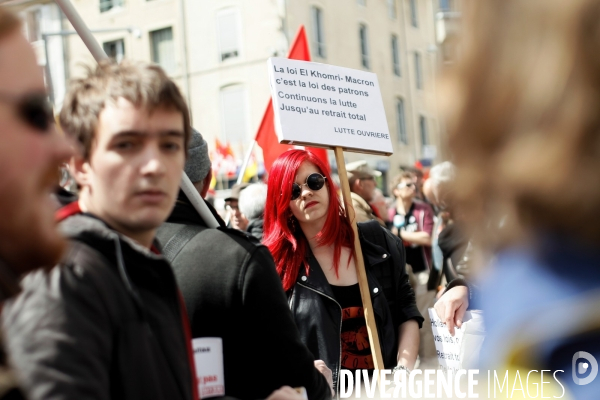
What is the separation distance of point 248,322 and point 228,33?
77.0 feet

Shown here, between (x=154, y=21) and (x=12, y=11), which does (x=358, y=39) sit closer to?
(x=154, y=21)

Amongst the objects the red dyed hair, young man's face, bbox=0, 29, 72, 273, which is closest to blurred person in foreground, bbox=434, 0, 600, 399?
young man's face, bbox=0, 29, 72, 273

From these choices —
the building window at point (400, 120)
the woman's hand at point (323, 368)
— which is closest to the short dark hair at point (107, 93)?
the woman's hand at point (323, 368)

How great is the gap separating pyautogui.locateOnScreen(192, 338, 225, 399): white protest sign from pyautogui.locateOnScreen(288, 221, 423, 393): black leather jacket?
1.35 m

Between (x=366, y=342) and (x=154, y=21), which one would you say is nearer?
(x=366, y=342)

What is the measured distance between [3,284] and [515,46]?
0.77m

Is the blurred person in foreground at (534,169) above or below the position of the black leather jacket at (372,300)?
above

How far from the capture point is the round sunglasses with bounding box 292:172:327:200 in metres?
3.40

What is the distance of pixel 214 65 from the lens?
24703mm

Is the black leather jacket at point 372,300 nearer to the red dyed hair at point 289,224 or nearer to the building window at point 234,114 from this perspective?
the red dyed hair at point 289,224

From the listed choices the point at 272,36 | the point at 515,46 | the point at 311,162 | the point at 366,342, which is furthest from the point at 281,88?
the point at 272,36

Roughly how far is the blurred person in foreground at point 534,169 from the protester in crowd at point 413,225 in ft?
21.4

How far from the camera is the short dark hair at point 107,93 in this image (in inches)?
60.3

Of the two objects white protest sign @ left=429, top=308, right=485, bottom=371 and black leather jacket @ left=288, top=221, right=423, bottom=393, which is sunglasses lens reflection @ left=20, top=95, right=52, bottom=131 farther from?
black leather jacket @ left=288, top=221, right=423, bottom=393
